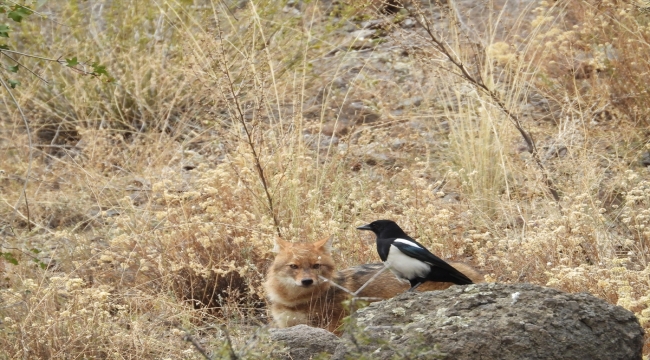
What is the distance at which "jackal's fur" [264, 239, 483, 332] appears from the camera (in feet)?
17.4

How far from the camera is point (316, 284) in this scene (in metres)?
5.40

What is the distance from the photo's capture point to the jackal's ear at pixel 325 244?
5593 millimetres

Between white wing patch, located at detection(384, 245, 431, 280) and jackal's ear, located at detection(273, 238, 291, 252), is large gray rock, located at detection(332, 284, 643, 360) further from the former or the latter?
jackal's ear, located at detection(273, 238, 291, 252)

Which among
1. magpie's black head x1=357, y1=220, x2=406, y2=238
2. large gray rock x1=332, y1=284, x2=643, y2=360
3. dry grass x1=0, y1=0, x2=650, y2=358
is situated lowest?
dry grass x1=0, y1=0, x2=650, y2=358

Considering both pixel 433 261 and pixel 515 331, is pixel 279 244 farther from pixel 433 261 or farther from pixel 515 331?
pixel 515 331

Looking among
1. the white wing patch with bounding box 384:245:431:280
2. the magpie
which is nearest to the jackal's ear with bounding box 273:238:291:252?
the magpie

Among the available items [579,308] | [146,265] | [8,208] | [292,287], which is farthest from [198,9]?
[579,308]

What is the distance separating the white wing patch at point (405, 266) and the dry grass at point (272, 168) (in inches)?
24.5

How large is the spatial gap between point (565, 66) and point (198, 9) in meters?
3.29

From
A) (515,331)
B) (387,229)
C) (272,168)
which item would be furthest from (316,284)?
(515,331)

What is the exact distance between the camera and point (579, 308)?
3.63 meters

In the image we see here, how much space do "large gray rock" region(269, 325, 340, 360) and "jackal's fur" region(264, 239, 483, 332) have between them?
1.08 metres

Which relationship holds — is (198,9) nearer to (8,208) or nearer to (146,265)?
(8,208)

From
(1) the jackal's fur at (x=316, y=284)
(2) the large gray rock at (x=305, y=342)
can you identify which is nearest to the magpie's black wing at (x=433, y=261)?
(1) the jackal's fur at (x=316, y=284)
